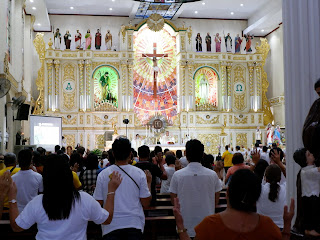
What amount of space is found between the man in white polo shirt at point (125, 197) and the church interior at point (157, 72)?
16597mm

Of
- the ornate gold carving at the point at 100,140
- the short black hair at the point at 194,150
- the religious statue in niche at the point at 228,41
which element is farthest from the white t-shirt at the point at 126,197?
the religious statue in niche at the point at 228,41

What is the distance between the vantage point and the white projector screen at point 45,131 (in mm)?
16772

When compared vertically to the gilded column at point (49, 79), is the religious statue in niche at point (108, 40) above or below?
above

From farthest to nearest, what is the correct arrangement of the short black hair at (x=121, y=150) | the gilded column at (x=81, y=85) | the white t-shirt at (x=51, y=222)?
the gilded column at (x=81, y=85)
the short black hair at (x=121, y=150)
the white t-shirt at (x=51, y=222)

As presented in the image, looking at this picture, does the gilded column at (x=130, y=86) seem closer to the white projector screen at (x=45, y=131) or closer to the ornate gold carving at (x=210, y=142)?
the ornate gold carving at (x=210, y=142)

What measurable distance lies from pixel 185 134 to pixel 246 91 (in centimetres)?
430

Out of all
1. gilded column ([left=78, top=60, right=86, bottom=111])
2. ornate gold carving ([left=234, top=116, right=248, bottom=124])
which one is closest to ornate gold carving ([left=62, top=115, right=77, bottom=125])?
gilded column ([left=78, top=60, right=86, bottom=111])

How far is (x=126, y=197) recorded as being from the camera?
11.6ft

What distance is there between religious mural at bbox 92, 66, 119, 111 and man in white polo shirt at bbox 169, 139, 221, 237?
1959cm

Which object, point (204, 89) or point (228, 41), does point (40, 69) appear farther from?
point (228, 41)

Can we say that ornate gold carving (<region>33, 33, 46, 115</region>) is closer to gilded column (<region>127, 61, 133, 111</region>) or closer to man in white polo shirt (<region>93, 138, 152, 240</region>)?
gilded column (<region>127, 61, 133, 111</region>)

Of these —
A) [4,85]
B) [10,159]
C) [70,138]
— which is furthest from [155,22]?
[10,159]

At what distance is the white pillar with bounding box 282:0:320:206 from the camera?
4.06m

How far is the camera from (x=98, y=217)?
2910 mm
